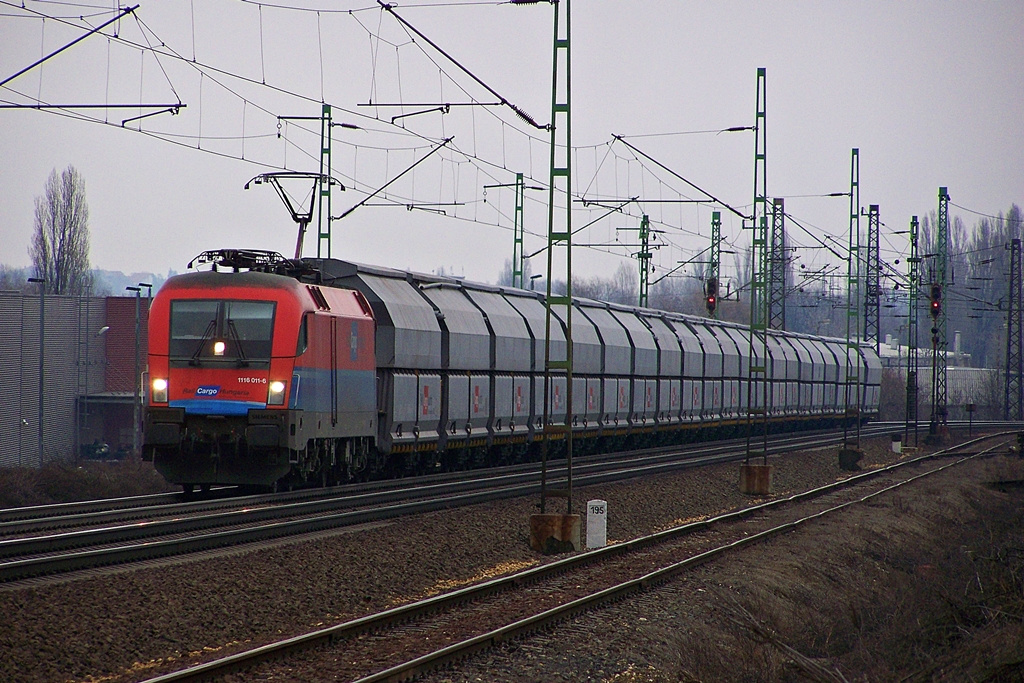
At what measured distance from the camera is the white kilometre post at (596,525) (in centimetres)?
1733

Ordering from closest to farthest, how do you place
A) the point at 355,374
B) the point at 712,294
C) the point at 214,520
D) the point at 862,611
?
the point at 862,611, the point at 214,520, the point at 355,374, the point at 712,294

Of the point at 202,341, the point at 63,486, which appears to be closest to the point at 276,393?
the point at 202,341

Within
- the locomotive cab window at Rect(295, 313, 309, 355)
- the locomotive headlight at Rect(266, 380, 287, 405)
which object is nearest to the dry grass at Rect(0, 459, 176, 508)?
the locomotive headlight at Rect(266, 380, 287, 405)

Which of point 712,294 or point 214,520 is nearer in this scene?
point 214,520

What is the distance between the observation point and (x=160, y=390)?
1891cm

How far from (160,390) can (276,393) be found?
→ 2.02m

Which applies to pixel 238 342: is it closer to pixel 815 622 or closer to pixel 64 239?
pixel 815 622

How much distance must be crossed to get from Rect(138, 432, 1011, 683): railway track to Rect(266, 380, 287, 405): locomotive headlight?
5.87 m

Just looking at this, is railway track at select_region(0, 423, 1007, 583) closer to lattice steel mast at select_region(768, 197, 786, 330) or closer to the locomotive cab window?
the locomotive cab window

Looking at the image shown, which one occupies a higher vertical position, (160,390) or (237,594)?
(160,390)

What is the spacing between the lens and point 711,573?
50.2 feet

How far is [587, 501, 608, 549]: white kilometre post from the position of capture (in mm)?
17328

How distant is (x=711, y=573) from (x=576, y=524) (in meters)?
2.60

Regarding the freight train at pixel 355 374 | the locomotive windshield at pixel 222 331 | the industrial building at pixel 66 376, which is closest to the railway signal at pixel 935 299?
the freight train at pixel 355 374
